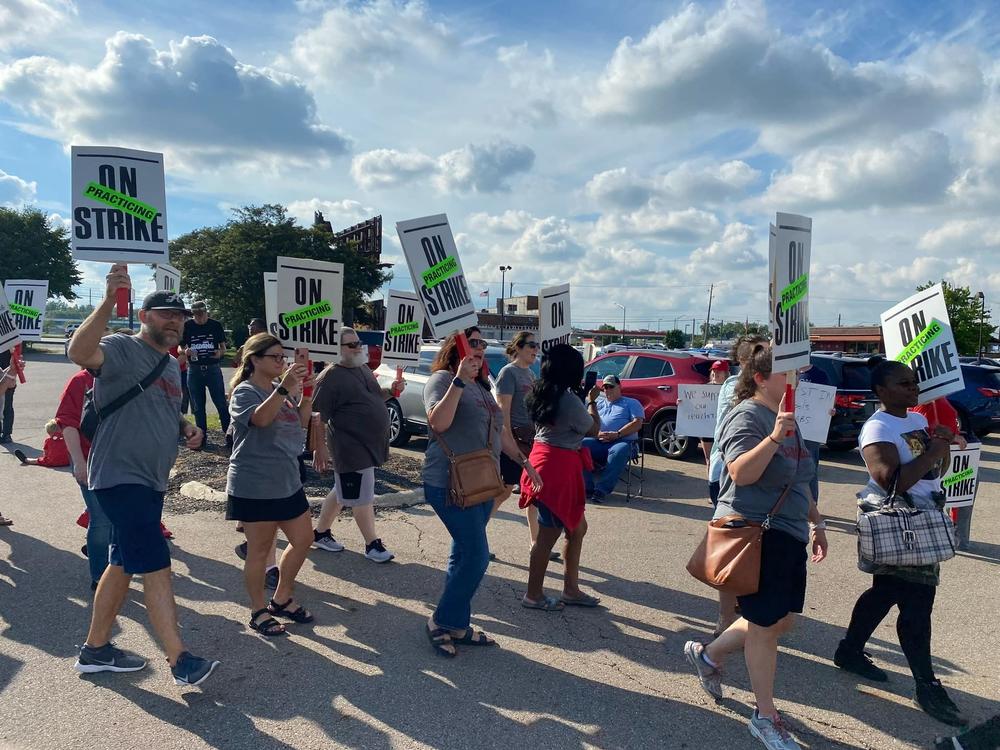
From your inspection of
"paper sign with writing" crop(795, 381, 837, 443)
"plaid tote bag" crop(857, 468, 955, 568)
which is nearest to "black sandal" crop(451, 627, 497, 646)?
"plaid tote bag" crop(857, 468, 955, 568)

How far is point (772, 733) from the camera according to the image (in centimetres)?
308

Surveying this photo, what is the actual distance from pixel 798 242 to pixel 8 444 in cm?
1065

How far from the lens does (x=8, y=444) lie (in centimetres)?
992

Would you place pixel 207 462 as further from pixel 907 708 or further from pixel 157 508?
pixel 907 708

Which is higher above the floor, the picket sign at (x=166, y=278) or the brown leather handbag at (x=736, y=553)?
the picket sign at (x=166, y=278)

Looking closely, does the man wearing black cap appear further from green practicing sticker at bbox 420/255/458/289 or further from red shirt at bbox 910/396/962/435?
red shirt at bbox 910/396/962/435

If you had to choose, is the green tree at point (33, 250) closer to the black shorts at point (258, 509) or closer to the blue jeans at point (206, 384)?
the blue jeans at point (206, 384)

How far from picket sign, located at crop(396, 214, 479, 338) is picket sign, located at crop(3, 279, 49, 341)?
7.25m

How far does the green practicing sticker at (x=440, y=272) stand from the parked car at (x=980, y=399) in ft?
38.6

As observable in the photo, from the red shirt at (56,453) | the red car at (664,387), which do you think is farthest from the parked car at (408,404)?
the red shirt at (56,453)

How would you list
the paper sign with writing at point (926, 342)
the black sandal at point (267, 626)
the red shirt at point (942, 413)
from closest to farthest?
1. the black sandal at point (267, 626)
2. the paper sign with writing at point (926, 342)
3. the red shirt at point (942, 413)

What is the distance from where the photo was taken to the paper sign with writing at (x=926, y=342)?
4.37 metres

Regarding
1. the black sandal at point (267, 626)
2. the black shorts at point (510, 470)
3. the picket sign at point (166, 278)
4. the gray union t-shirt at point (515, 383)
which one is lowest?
the black sandal at point (267, 626)

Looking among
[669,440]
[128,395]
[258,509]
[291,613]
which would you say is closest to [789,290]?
[258,509]
